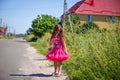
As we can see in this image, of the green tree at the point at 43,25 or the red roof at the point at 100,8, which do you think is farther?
the green tree at the point at 43,25

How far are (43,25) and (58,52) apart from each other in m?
47.3

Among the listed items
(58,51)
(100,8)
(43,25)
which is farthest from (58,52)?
(43,25)

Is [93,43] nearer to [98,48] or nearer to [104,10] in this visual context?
[98,48]

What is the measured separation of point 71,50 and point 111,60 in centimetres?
562

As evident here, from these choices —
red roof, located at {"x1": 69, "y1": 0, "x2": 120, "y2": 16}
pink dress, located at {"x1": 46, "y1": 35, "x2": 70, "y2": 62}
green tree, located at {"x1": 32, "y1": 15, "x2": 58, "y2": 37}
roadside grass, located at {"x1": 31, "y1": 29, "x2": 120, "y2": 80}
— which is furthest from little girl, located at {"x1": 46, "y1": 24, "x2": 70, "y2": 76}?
green tree, located at {"x1": 32, "y1": 15, "x2": 58, "y2": 37}

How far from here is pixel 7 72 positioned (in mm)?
9875

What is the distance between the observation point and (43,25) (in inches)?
2219

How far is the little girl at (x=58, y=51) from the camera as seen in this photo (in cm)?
921

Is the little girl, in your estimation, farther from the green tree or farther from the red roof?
the green tree

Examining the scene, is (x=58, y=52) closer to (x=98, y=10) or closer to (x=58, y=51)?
(x=58, y=51)

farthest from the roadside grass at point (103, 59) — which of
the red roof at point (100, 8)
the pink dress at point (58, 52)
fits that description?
the red roof at point (100, 8)

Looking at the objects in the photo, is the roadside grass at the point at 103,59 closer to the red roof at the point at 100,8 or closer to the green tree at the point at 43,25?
the red roof at the point at 100,8

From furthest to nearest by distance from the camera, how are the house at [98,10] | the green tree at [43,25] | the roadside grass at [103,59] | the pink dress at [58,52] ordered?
the green tree at [43,25] < the house at [98,10] < the pink dress at [58,52] < the roadside grass at [103,59]

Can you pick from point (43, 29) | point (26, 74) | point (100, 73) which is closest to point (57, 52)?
point (26, 74)
